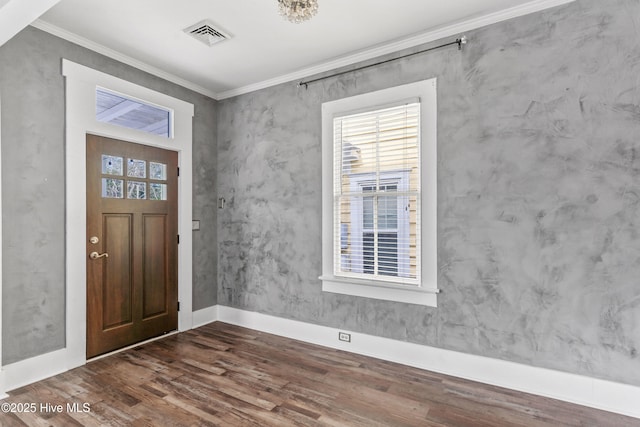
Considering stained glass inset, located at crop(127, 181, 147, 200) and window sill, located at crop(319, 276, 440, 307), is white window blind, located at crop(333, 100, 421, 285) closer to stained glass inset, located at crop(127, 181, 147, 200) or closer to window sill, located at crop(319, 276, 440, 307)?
window sill, located at crop(319, 276, 440, 307)

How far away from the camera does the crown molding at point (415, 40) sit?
256 cm

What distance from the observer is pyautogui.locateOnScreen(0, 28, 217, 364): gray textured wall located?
2.61 metres

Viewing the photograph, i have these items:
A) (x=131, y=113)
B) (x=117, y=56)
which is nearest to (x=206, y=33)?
(x=117, y=56)

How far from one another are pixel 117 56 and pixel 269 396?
348 cm

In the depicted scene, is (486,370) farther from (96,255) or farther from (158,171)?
(158,171)

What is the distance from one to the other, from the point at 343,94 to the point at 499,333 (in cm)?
263

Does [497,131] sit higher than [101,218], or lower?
higher

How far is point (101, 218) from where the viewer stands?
319 centimetres

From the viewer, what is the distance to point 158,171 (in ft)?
12.3

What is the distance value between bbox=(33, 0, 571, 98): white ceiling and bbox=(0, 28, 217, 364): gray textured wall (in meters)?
0.30

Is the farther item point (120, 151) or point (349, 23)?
point (120, 151)

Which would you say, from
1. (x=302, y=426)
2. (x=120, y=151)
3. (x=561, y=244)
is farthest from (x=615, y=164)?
(x=120, y=151)

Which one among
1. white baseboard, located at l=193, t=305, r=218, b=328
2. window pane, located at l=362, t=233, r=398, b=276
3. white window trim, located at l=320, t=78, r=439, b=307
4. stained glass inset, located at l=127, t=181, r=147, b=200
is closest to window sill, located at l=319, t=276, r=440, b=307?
white window trim, located at l=320, t=78, r=439, b=307

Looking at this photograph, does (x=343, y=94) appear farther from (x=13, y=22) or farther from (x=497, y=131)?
(x=13, y=22)
